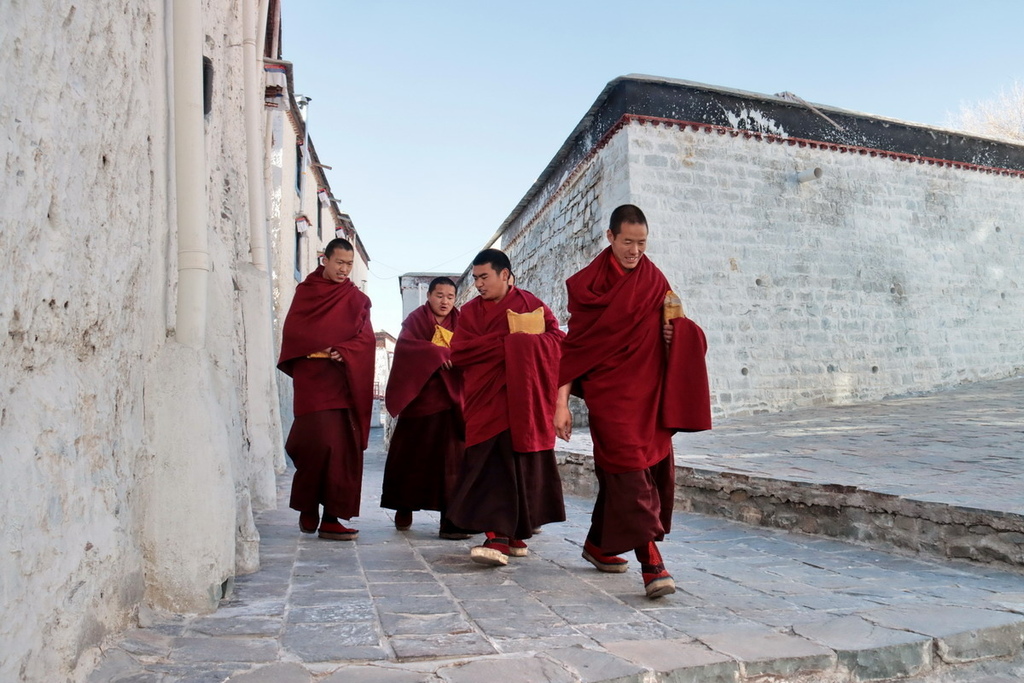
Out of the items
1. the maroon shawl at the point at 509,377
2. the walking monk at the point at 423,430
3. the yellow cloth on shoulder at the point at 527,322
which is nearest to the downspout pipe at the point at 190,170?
the maroon shawl at the point at 509,377

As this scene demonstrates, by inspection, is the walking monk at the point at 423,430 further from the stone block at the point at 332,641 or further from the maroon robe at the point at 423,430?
the stone block at the point at 332,641

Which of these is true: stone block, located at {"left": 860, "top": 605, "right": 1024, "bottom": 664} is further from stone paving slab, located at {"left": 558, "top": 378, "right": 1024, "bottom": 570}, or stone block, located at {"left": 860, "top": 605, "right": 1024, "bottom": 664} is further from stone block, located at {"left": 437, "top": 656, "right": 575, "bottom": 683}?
stone block, located at {"left": 437, "top": 656, "right": 575, "bottom": 683}

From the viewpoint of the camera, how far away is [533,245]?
13789 mm

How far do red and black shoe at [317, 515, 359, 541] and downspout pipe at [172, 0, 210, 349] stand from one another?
1756mm

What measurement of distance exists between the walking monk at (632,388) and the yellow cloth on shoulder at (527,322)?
1.72ft

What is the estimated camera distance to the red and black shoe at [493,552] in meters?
3.52

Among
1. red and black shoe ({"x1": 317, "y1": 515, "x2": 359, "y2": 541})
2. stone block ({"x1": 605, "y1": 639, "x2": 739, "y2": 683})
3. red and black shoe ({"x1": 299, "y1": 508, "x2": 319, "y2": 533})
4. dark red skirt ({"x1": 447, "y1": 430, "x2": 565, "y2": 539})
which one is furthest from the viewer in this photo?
red and black shoe ({"x1": 299, "y1": 508, "x2": 319, "y2": 533})

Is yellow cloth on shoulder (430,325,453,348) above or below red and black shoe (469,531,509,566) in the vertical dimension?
above

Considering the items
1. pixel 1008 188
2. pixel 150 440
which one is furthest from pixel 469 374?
pixel 1008 188

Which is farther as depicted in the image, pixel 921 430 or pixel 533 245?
pixel 533 245

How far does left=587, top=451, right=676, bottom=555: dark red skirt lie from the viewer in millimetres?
3082

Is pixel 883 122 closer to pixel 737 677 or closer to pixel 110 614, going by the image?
pixel 737 677

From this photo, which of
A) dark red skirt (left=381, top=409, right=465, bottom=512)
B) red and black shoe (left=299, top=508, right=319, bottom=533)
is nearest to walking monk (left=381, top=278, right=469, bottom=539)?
dark red skirt (left=381, top=409, right=465, bottom=512)

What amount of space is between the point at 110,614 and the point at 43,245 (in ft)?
3.46
